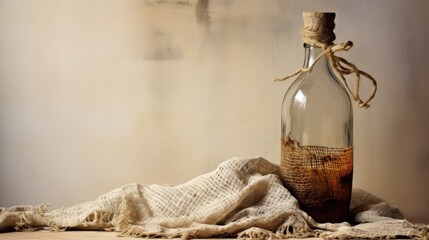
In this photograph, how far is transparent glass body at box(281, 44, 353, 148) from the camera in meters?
1.19

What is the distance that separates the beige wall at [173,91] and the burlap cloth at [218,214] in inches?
8.4

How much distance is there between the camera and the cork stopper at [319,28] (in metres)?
1.16

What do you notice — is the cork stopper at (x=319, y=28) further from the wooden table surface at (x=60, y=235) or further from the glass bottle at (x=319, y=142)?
the wooden table surface at (x=60, y=235)

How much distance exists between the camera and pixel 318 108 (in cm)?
120

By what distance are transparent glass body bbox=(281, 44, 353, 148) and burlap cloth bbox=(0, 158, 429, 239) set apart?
9cm

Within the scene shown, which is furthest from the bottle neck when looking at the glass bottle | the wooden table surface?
the wooden table surface

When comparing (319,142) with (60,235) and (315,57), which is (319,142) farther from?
(60,235)

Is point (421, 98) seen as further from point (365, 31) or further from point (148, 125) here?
point (148, 125)

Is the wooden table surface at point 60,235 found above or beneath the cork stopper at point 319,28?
beneath

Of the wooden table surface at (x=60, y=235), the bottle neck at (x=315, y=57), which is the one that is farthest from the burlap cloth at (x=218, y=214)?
the bottle neck at (x=315, y=57)

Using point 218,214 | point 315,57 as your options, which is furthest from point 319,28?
point 218,214

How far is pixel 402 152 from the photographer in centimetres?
144

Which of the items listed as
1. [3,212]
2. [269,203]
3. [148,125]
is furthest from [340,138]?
[3,212]

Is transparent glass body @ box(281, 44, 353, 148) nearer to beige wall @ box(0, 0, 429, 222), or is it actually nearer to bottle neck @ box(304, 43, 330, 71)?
bottle neck @ box(304, 43, 330, 71)
